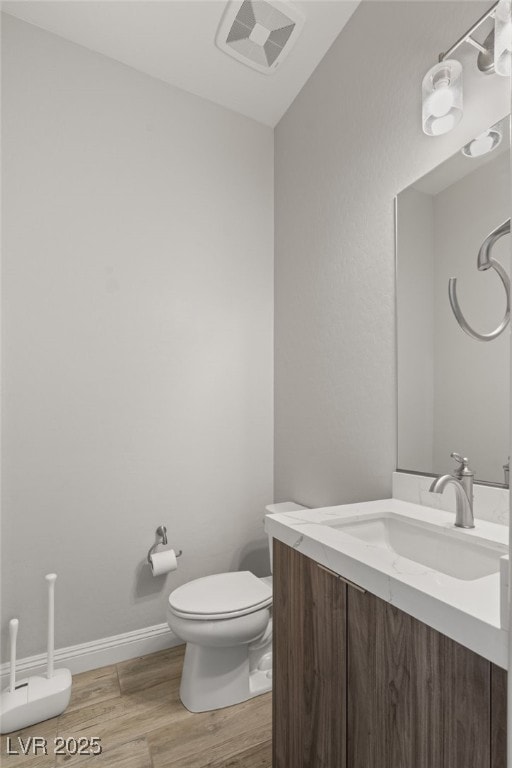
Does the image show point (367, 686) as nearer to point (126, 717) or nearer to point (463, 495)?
point (463, 495)

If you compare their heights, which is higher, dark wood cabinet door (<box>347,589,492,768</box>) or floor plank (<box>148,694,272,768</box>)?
dark wood cabinet door (<box>347,589,492,768</box>)

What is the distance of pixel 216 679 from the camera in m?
1.54

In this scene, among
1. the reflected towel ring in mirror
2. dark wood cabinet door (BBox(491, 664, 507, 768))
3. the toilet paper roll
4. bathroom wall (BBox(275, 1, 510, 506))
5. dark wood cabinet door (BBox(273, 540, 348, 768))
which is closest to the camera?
dark wood cabinet door (BBox(491, 664, 507, 768))

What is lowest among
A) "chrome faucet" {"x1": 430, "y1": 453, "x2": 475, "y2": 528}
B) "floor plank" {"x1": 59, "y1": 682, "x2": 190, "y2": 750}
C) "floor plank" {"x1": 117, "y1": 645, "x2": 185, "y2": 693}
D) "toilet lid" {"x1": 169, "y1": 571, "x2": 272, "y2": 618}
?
"floor plank" {"x1": 117, "y1": 645, "x2": 185, "y2": 693}

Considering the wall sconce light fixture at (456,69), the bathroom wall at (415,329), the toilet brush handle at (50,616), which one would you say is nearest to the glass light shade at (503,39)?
the wall sconce light fixture at (456,69)

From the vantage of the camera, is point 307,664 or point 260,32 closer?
point 307,664

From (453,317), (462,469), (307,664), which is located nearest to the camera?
(307,664)

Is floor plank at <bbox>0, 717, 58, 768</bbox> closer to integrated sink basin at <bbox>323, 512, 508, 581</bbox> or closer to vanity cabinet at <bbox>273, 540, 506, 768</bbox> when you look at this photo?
vanity cabinet at <bbox>273, 540, 506, 768</bbox>

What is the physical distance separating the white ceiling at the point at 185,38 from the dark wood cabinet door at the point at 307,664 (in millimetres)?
2137

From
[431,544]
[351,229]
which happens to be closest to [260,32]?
[351,229]

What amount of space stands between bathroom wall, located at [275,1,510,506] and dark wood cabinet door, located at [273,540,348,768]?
587 millimetres

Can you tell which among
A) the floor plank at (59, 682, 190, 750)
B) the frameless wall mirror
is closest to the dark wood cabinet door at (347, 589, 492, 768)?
the frameless wall mirror

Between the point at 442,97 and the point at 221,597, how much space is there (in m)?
1.87

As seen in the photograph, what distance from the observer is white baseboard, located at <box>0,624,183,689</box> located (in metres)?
1.65
